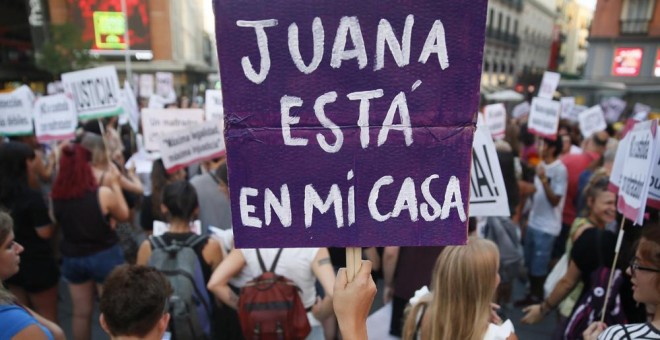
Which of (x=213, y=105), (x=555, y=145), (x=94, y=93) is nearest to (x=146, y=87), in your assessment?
(x=213, y=105)

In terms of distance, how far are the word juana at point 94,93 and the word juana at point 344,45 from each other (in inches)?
177

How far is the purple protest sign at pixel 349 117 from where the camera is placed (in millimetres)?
1229

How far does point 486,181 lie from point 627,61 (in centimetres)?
2801

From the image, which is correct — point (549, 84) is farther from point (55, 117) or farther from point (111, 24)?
point (111, 24)

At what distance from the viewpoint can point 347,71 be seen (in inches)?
50.0

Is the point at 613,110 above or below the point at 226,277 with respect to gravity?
above

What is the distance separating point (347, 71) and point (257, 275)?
1593 millimetres

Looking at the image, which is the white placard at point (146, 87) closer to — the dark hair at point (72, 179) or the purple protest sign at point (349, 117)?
the dark hair at point (72, 179)

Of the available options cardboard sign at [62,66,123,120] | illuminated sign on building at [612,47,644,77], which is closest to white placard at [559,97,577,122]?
cardboard sign at [62,66,123,120]

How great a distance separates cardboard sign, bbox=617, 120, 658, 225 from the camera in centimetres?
202

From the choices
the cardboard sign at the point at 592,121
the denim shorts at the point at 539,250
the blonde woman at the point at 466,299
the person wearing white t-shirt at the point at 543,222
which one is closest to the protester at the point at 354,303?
the blonde woman at the point at 466,299

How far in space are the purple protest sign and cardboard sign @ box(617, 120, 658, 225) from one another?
1.20 metres

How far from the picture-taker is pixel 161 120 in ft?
17.6

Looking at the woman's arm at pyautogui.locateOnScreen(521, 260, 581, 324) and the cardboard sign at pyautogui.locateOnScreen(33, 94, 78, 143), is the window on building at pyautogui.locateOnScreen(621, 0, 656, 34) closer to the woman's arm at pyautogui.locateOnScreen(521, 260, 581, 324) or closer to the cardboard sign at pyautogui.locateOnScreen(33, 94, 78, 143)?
the woman's arm at pyautogui.locateOnScreen(521, 260, 581, 324)
